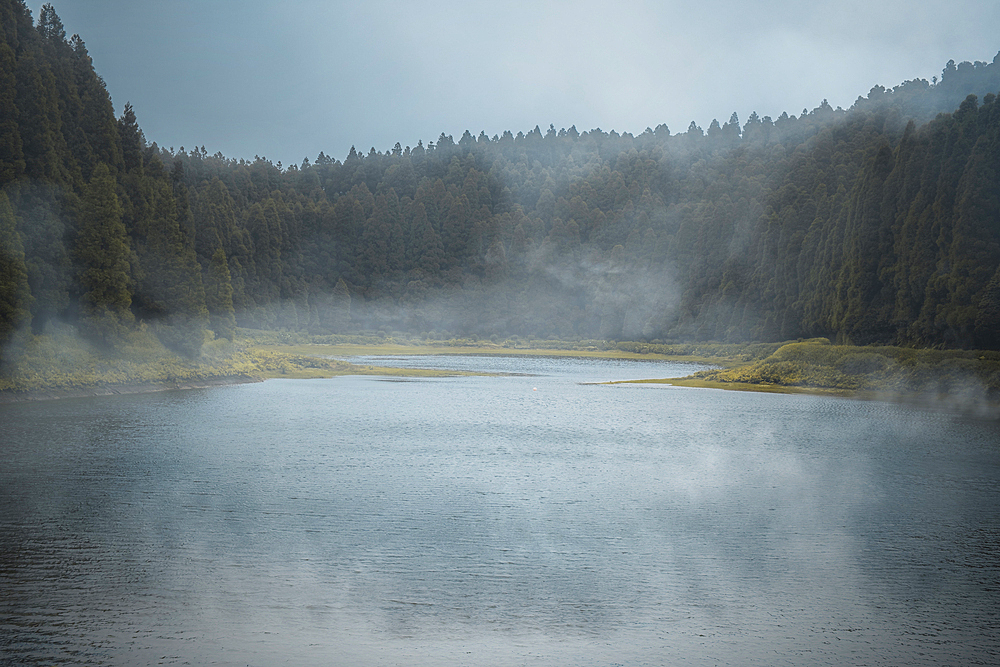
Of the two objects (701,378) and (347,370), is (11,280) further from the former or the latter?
(701,378)

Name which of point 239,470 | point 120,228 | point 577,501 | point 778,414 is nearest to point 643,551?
point 577,501

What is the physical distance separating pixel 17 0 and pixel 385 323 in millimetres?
124902

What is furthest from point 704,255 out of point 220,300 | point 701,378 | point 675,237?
point 220,300

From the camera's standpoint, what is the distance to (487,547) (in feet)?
54.9

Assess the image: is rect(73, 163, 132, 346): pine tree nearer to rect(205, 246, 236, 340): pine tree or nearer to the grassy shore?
the grassy shore

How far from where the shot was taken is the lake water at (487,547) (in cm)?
1166

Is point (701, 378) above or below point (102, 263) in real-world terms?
below

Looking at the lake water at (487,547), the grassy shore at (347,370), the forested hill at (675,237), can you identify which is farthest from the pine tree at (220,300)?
the lake water at (487,547)

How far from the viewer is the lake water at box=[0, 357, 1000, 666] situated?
11.7 metres

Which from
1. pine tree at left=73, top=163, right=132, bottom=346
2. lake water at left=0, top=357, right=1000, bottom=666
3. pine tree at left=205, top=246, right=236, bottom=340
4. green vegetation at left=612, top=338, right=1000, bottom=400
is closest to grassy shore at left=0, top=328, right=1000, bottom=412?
green vegetation at left=612, top=338, right=1000, bottom=400

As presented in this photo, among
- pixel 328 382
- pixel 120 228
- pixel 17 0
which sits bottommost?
pixel 328 382

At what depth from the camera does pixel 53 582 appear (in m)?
13.6

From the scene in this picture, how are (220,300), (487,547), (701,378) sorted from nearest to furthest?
(487,547), (220,300), (701,378)

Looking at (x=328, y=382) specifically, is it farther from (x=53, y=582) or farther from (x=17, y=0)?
(x=53, y=582)
